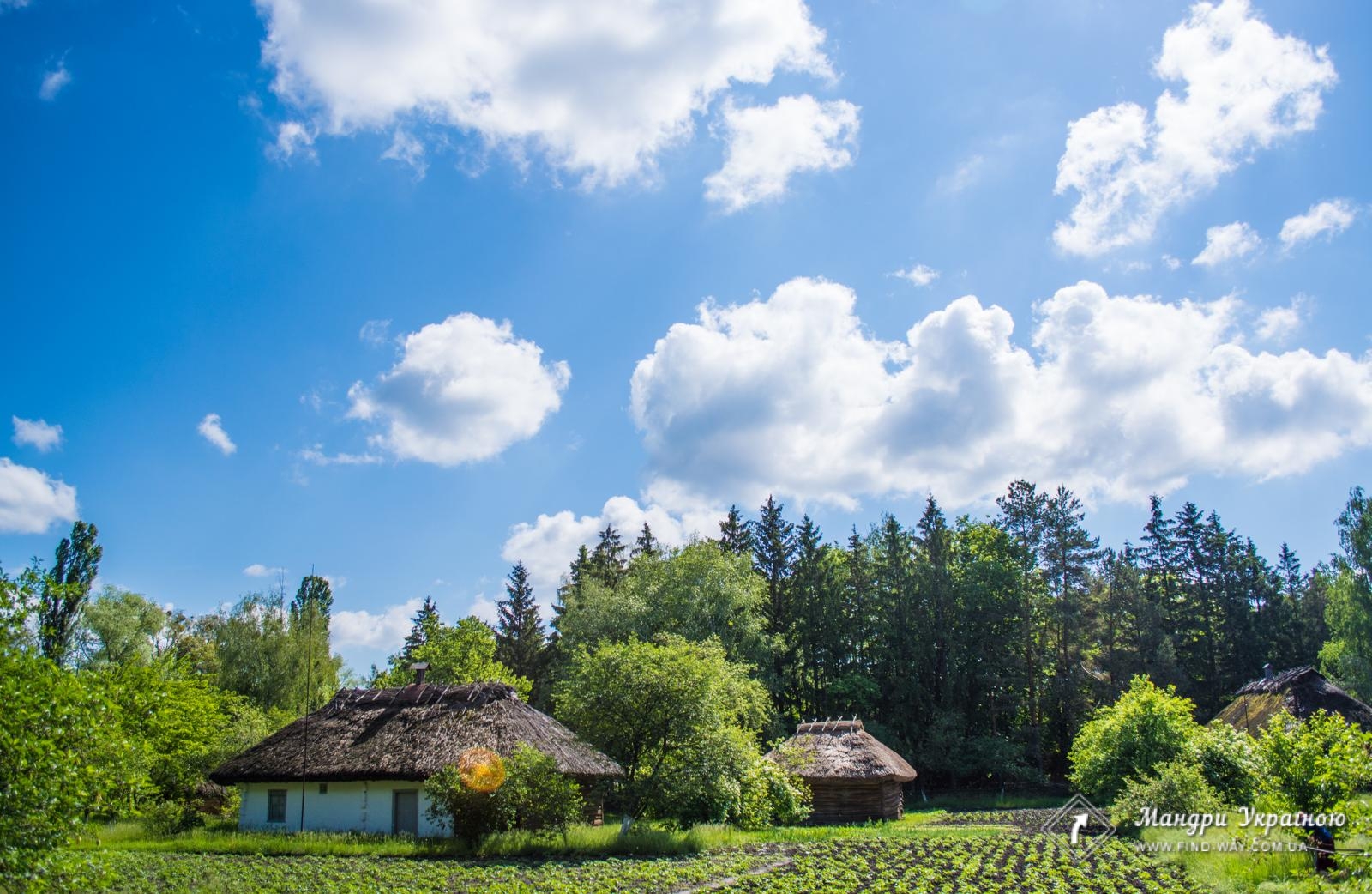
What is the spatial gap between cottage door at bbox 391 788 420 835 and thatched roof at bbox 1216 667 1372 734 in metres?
32.1

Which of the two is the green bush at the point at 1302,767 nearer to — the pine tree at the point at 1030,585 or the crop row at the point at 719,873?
the crop row at the point at 719,873

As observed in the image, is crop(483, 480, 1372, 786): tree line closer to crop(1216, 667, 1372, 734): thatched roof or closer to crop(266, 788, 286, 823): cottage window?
crop(1216, 667, 1372, 734): thatched roof

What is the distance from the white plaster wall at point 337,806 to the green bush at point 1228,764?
21731 millimetres

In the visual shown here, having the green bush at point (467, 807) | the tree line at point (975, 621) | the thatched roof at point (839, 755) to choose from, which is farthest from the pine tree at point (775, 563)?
the green bush at point (467, 807)

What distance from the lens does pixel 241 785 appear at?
84.3ft

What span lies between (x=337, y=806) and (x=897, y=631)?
3334cm

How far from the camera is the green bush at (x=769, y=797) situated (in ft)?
78.6

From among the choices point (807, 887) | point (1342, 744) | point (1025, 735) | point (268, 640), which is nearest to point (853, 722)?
point (1025, 735)

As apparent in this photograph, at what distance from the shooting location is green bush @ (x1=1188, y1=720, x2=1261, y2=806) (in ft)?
70.3

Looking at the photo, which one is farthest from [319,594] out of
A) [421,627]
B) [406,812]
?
[406,812]

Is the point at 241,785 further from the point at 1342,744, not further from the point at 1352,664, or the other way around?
the point at 1352,664

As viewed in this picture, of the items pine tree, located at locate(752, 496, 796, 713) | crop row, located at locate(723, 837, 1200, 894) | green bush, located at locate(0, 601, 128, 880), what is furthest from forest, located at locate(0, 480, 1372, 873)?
green bush, located at locate(0, 601, 128, 880)

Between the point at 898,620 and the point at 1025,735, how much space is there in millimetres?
9425

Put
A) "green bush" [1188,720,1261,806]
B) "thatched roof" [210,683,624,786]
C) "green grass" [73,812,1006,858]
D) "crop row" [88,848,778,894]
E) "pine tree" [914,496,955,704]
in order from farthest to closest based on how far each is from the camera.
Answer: "pine tree" [914,496,955,704]
"thatched roof" [210,683,624,786]
"green bush" [1188,720,1261,806]
"green grass" [73,812,1006,858]
"crop row" [88,848,778,894]
